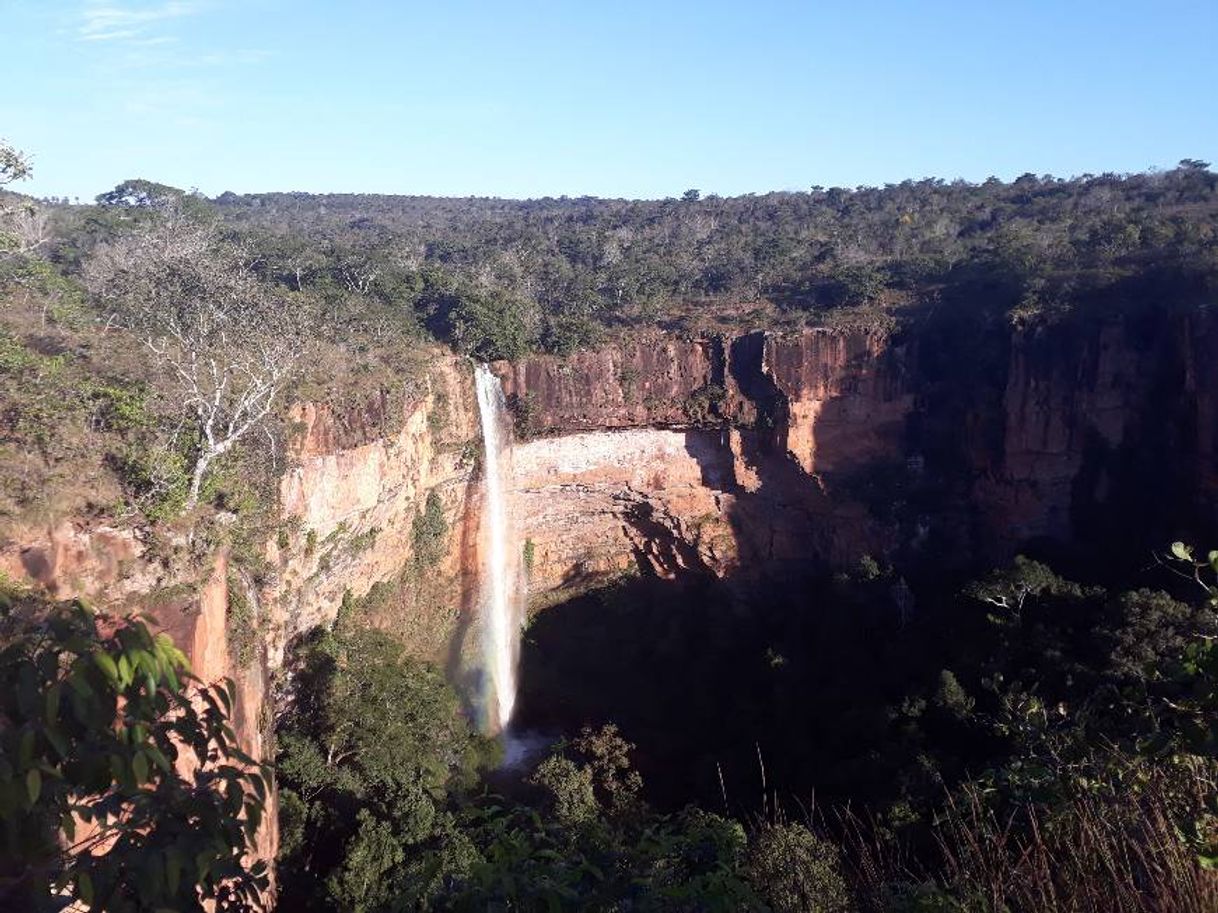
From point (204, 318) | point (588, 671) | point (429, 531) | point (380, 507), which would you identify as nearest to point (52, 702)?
point (204, 318)

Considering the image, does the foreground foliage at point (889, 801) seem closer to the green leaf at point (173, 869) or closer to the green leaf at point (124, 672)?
the green leaf at point (173, 869)

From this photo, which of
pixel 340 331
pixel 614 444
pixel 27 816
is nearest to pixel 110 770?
pixel 27 816

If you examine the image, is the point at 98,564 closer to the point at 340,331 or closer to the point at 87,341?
the point at 87,341

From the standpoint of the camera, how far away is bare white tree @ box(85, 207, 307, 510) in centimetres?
1340

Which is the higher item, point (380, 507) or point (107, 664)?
point (107, 664)

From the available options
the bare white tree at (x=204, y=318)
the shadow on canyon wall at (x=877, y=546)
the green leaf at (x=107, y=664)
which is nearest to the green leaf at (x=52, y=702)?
the green leaf at (x=107, y=664)

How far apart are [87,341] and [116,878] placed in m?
15.2

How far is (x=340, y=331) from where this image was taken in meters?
19.6

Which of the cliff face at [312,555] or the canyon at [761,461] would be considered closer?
the cliff face at [312,555]

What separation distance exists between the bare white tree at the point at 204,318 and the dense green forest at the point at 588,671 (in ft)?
0.38

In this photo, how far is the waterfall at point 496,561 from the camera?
20359 millimetres

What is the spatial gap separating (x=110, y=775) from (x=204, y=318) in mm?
14119

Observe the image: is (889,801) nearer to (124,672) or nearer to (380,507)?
(380,507)

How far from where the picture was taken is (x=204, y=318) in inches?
581
